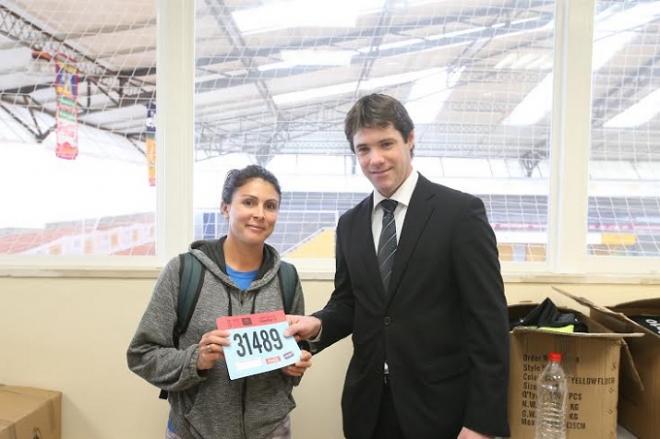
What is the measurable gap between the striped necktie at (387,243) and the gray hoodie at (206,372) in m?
0.34

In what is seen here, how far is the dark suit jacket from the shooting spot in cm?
119

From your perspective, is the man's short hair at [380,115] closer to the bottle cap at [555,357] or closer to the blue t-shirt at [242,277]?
the blue t-shirt at [242,277]

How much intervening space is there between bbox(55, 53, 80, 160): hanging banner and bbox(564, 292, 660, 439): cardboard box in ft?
7.81

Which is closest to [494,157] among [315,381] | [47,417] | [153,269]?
[315,381]

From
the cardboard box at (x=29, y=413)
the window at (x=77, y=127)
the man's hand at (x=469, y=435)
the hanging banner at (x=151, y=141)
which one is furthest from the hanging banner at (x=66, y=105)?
the man's hand at (x=469, y=435)

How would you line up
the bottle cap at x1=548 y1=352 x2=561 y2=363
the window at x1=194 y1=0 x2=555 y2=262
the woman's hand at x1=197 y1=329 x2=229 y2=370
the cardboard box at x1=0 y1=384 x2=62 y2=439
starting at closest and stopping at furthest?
1. the woman's hand at x1=197 y1=329 x2=229 y2=370
2. the bottle cap at x1=548 y1=352 x2=561 y2=363
3. the cardboard box at x1=0 y1=384 x2=62 y2=439
4. the window at x1=194 y1=0 x2=555 y2=262

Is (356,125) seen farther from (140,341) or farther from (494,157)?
(494,157)

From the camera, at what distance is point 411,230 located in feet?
4.13

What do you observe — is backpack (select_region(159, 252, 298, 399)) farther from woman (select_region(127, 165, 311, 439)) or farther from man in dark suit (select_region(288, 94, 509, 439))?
man in dark suit (select_region(288, 94, 509, 439))

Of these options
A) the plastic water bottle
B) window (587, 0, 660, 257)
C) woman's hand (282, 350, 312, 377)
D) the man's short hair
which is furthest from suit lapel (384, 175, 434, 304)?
window (587, 0, 660, 257)

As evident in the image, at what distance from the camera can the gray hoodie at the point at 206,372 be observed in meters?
1.20

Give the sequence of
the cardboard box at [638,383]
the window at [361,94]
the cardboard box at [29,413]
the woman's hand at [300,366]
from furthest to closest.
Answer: the window at [361,94]
the cardboard box at [29,413]
the cardboard box at [638,383]
the woman's hand at [300,366]

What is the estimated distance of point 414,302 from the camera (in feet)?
4.04

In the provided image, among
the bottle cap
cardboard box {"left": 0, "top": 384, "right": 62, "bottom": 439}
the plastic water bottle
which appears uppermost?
the bottle cap
